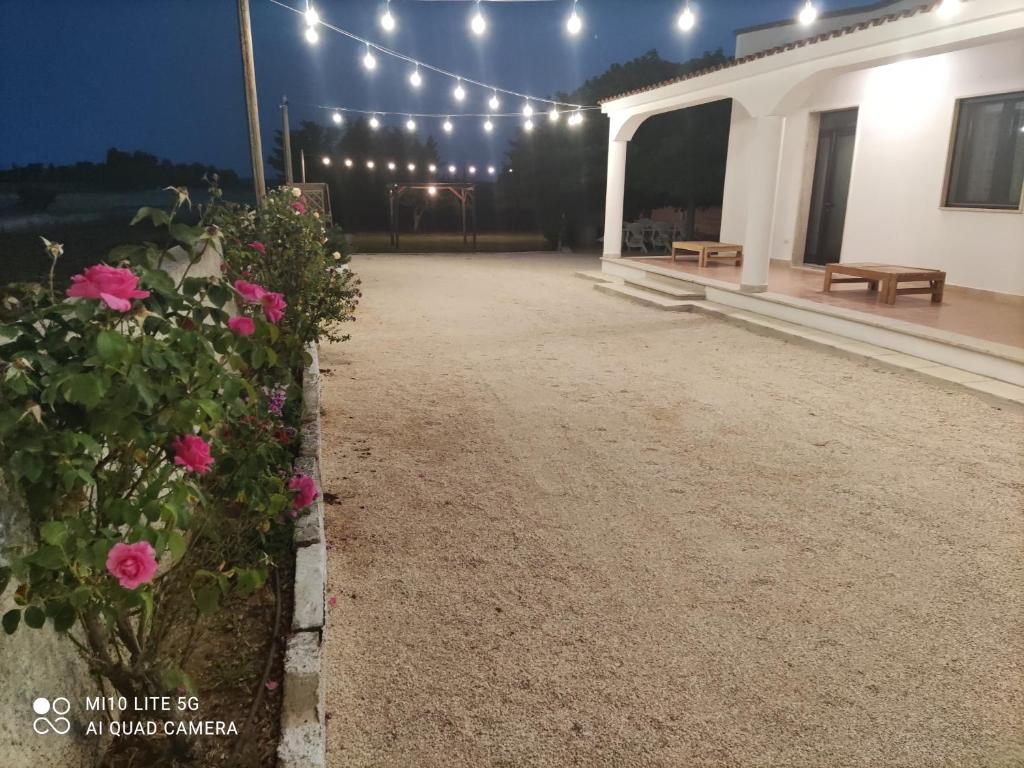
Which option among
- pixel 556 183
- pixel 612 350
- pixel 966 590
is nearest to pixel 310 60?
pixel 556 183

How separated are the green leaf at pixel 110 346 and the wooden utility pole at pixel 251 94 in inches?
254

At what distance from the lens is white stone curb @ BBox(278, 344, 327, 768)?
71.6 inches

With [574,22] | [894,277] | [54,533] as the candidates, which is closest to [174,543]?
[54,533]

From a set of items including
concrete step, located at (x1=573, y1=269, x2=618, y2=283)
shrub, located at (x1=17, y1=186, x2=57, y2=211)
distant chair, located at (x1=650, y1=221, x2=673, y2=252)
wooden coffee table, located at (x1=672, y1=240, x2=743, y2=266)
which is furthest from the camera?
shrub, located at (x1=17, y1=186, x2=57, y2=211)

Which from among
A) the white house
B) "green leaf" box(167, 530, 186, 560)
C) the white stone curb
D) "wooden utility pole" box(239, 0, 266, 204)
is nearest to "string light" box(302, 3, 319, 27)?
"wooden utility pole" box(239, 0, 266, 204)

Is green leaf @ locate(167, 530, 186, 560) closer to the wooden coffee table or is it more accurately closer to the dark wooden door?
the wooden coffee table

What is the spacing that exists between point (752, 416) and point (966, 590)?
220cm

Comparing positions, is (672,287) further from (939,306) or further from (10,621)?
(10,621)

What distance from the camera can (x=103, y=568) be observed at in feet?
4.32

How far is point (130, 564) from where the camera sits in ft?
4.27

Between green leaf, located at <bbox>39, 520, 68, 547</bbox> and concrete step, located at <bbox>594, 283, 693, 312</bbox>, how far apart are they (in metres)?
8.52

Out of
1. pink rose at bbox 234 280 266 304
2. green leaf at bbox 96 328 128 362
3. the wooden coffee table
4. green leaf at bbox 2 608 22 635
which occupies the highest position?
pink rose at bbox 234 280 266 304

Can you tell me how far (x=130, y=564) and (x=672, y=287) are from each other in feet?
31.7

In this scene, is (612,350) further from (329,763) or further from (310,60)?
(310,60)
